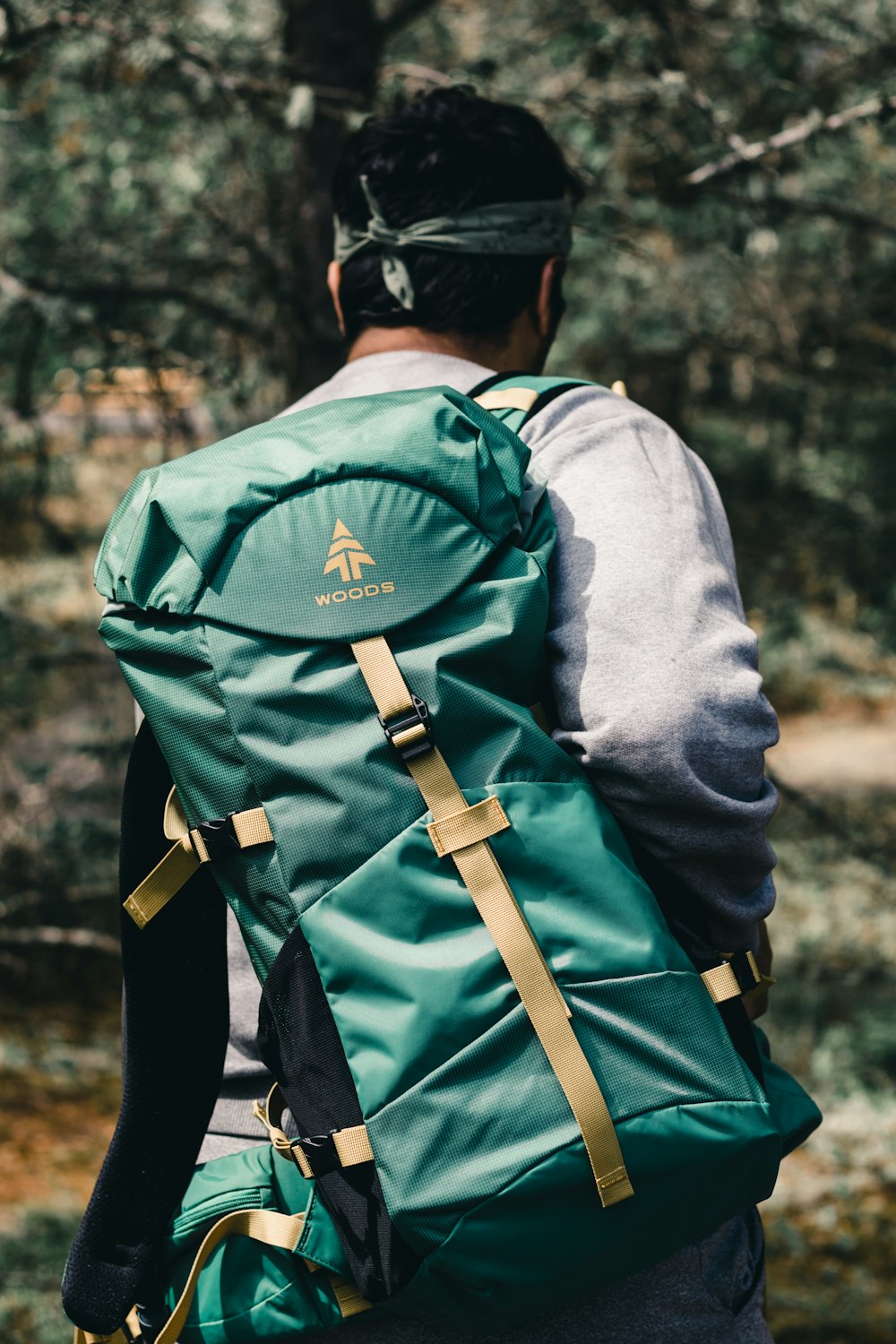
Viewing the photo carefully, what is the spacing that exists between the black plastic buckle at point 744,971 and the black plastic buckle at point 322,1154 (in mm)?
446

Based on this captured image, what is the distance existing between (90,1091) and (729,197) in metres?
4.16

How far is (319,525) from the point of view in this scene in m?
1.22

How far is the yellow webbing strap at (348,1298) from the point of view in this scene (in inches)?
50.1

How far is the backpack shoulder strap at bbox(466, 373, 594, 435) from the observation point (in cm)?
143

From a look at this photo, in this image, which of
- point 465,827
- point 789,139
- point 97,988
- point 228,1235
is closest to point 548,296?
point 465,827

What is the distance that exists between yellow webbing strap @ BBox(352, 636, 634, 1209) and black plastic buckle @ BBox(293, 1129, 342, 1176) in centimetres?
23

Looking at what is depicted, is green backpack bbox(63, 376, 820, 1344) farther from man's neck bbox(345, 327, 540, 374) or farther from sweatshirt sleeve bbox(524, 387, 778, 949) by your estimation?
man's neck bbox(345, 327, 540, 374)

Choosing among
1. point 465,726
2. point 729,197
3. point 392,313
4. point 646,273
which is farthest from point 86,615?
point 465,726

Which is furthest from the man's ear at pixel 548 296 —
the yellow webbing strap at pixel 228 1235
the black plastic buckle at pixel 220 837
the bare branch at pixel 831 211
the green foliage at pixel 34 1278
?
the green foliage at pixel 34 1278

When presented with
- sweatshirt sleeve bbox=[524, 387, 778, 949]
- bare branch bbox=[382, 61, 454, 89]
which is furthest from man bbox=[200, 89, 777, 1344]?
bare branch bbox=[382, 61, 454, 89]

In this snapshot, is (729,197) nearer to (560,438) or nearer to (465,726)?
(560,438)

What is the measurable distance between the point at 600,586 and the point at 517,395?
1.01 feet

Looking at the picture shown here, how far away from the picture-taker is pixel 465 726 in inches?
47.3

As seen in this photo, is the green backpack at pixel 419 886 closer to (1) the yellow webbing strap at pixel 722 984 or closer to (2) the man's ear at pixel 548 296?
(1) the yellow webbing strap at pixel 722 984
